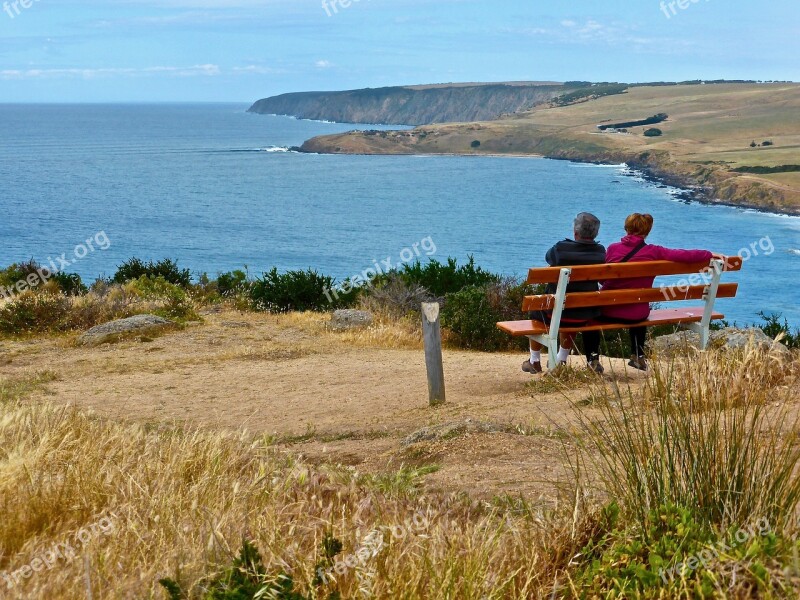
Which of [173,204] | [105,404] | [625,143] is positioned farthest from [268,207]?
[105,404]

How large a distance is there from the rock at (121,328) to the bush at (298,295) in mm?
3760

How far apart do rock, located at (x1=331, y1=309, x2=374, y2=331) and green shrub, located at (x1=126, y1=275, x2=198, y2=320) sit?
2451 millimetres

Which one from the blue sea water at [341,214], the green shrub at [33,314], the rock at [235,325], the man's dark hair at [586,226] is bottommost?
the blue sea water at [341,214]

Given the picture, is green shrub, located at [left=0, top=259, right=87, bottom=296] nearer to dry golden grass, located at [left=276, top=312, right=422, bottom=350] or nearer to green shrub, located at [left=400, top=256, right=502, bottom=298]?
dry golden grass, located at [left=276, top=312, right=422, bottom=350]

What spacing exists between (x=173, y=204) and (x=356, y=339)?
3458 inches

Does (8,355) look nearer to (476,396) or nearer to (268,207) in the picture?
(476,396)

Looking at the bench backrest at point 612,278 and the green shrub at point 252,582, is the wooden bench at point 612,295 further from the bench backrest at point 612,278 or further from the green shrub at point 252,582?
the green shrub at point 252,582

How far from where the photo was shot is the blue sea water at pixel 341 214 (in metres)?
66.1

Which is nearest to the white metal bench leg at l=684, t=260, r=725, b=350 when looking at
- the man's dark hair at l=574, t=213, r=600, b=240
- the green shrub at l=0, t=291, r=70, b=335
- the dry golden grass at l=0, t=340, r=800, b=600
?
the man's dark hair at l=574, t=213, r=600, b=240

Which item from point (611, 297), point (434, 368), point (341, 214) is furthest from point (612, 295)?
point (341, 214)

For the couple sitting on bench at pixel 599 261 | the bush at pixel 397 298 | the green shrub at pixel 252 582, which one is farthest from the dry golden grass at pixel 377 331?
the green shrub at pixel 252 582

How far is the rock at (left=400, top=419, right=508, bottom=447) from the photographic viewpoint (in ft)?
19.9

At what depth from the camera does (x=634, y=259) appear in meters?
8.73

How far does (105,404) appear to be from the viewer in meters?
9.01
